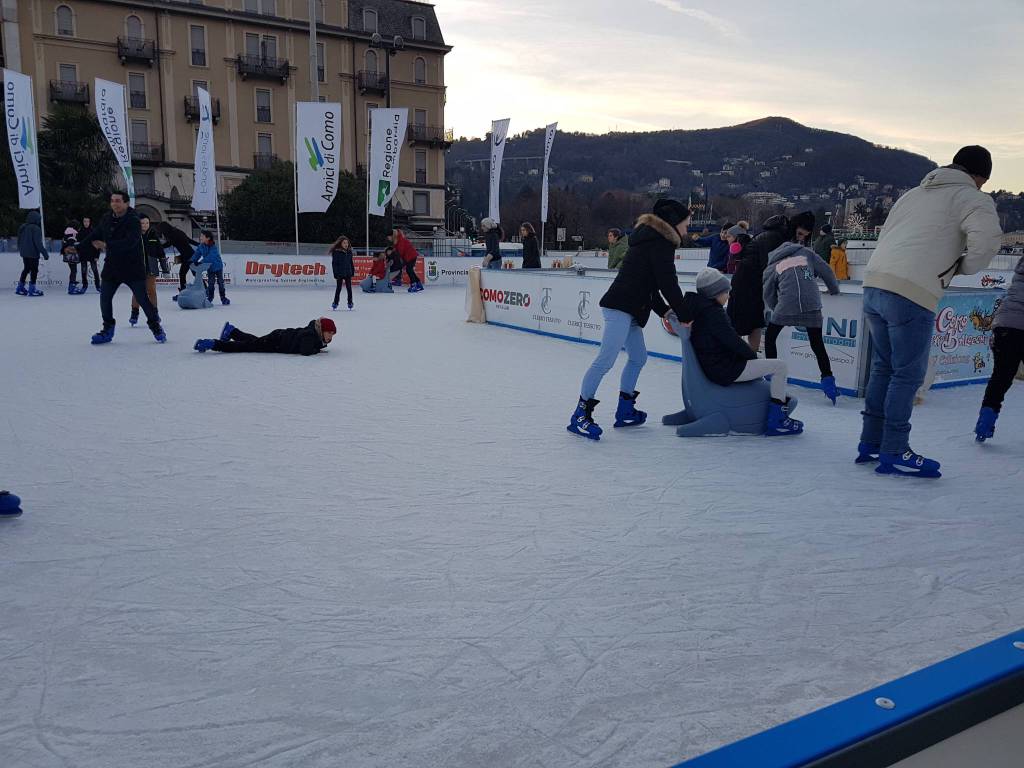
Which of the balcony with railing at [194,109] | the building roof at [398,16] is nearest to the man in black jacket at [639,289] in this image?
the balcony with railing at [194,109]

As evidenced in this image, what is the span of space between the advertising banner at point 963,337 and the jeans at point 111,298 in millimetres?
8019

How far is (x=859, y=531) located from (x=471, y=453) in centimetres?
219

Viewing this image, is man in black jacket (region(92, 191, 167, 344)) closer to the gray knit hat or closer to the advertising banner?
the gray knit hat

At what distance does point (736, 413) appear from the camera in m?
5.43

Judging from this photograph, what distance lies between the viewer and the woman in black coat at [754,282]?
22.2 ft

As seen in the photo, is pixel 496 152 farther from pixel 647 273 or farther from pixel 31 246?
pixel 647 273

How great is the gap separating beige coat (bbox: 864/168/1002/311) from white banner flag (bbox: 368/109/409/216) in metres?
17.2

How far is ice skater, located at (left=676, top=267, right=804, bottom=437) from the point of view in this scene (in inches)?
208

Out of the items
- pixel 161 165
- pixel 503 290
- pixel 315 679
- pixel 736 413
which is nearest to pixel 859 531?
pixel 736 413

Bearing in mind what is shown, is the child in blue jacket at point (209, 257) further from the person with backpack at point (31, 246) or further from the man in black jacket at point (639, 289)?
the man in black jacket at point (639, 289)

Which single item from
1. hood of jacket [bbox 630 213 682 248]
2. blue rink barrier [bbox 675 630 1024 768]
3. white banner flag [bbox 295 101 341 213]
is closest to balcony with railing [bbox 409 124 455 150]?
white banner flag [bbox 295 101 341 213]

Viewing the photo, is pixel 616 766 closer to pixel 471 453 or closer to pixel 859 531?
pixel 859 531

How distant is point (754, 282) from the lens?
22.9 ft

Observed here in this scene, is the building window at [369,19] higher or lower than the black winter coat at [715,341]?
higher
